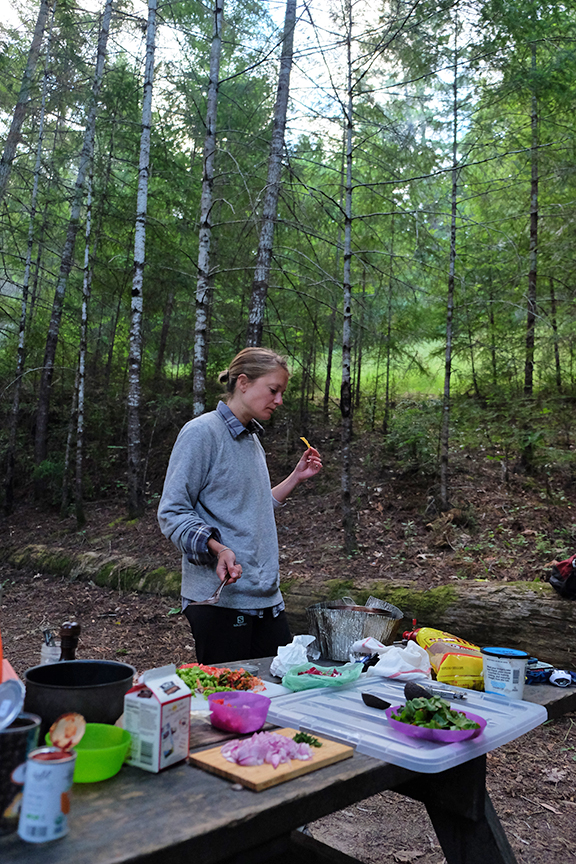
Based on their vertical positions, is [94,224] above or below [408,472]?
above

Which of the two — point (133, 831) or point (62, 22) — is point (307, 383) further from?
point (133, 831)

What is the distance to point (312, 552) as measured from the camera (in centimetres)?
723

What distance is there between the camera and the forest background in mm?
7703

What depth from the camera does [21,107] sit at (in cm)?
1052

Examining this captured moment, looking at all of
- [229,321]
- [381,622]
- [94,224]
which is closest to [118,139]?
[94,224]

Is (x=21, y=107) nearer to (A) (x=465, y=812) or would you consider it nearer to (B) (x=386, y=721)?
(B) (x=386, y=721)

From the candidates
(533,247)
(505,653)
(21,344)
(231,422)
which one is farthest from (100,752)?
(21,344)

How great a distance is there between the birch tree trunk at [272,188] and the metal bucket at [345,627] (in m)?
5.89

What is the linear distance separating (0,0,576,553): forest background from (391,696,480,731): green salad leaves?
5.28 meters

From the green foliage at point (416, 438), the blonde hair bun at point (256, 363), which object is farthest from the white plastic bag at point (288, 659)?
the green foliage at point (416, 438)

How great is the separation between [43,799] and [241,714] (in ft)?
2.22

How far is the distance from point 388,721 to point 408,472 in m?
7.24

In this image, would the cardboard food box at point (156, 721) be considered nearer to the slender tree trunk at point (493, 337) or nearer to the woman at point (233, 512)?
the woman at point (233, 512)

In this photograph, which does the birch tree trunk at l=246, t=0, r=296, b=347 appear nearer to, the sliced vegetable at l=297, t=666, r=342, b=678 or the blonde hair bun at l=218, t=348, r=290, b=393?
the blonde hair bun at l=218, t=348, r=290, b=393
